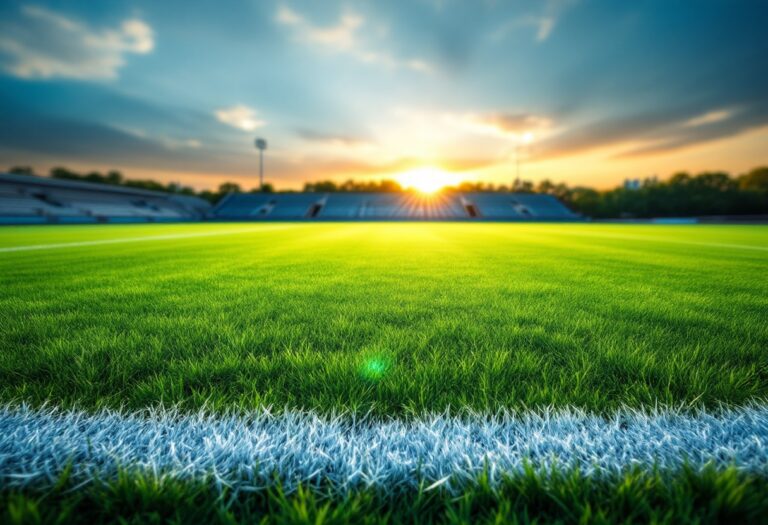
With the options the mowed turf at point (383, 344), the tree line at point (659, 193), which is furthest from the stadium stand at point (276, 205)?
the mowed turf at point (383, 344)

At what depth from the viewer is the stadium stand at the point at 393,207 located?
42562 mm

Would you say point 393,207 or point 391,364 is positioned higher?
point 393,207

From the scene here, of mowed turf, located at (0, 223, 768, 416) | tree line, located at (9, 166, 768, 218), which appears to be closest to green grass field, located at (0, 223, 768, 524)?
mowed turf, located at (0, 223, 768, 416)

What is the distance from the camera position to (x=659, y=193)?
5134cm

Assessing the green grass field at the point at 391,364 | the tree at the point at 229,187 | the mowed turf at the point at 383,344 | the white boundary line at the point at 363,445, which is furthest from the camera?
the tree at the point at 229,187

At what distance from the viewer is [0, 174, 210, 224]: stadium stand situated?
2800 centimetres

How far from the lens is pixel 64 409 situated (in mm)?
1104

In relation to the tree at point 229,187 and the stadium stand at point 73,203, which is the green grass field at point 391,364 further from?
the tree at point 229,187

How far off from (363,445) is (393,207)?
147ft

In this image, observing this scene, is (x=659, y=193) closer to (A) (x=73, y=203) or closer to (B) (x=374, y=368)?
(B) (x=374, y=368)

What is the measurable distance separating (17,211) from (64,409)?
41.0 meters

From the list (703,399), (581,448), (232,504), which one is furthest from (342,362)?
(703,399)

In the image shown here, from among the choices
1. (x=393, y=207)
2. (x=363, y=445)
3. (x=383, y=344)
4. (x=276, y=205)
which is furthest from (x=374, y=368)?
(x=276, y=205)

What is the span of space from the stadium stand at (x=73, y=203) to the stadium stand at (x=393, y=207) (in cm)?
746
